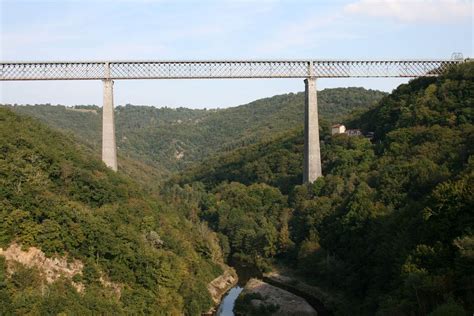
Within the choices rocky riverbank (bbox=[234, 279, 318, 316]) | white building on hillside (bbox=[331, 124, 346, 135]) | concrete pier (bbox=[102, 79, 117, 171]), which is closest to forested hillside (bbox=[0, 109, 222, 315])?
rocky riverbank (bbox=[234, 279, 318, 316])

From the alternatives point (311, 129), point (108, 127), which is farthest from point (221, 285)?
point (311, 129)

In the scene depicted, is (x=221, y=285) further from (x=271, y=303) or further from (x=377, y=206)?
(x=377, y=206)

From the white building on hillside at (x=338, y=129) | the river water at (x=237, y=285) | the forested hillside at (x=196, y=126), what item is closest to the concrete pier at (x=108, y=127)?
the river water at (x=237, y=285)

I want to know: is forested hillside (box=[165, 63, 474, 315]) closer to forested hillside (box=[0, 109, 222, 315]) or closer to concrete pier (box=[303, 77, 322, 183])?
concrete pier (box=[303, 77, 322, 183])

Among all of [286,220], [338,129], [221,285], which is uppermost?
[338,129]

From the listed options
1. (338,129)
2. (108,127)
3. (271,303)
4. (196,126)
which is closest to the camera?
(271,303)

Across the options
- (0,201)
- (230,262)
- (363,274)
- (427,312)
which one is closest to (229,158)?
(230,262)
